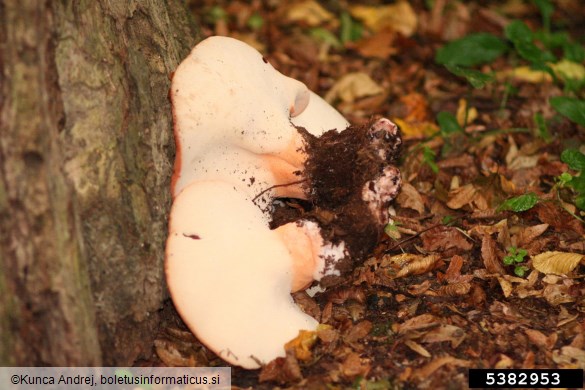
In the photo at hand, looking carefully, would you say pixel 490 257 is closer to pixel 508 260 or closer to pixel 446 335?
pixel 508 260

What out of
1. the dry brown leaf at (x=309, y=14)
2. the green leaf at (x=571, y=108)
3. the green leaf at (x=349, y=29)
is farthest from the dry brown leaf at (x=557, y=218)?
the dry brown leaf at (x=309, y=14)

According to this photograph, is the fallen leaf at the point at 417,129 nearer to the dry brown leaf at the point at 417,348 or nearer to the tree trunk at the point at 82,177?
the tree trunk at the point at 82,177

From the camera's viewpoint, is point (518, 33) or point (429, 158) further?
point (518, 33)

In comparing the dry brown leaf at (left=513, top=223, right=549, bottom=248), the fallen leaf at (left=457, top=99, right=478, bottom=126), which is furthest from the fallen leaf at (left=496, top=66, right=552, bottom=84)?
the dry brown leaf at (left=513, top=223, right=549, bottom=248)

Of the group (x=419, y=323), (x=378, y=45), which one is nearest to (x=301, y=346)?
Answer: (x=419, y=323)

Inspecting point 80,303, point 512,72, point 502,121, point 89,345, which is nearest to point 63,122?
point 80,303

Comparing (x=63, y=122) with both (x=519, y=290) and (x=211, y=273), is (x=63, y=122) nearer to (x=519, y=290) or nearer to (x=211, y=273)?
(x=211, y=273)

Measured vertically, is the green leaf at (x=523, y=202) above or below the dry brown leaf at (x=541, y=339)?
above

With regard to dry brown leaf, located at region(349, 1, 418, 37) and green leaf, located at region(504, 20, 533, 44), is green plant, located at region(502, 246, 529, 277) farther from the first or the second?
dry brown leaf, located at region(349, 1, 418, 37)
